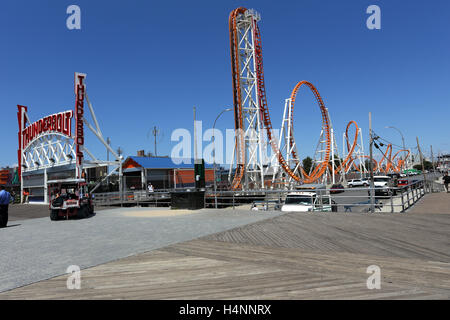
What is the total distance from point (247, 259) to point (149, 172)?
37.1 meters

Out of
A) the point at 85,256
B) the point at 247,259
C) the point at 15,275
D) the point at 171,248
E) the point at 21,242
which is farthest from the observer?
the point at 21,242

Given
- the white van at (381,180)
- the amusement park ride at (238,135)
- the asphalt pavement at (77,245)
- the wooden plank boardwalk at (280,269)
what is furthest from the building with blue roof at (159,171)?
the wooden plank boardwalk at (280,269)

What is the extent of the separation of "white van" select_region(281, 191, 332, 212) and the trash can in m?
5.23

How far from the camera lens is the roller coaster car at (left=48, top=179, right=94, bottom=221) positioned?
14.2 metres

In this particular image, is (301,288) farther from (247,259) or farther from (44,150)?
(44,150)

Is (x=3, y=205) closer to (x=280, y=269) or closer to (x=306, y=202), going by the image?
(x=280, y=269)

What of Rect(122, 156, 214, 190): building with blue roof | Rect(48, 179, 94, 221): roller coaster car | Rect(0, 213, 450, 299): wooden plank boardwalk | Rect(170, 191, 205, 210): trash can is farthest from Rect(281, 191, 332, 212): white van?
Rect(122, 156, 214, 190): building with blue roof

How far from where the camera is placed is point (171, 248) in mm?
7332

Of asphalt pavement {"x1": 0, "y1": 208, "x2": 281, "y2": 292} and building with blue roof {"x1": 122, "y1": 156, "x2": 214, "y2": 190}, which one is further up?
building with blue roof {"x1": 122, "y1": 156, "x2": 214, "y2": 190}

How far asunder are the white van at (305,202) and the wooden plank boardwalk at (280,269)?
15.6ft

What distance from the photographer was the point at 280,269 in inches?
211

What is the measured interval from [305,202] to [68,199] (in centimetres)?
1165

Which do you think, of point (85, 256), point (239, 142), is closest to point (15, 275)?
point (85, 256)

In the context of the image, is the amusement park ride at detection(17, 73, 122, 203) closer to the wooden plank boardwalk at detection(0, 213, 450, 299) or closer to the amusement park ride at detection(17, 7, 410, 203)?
the amusement park ride at detection(17, 7, 410, 203)
